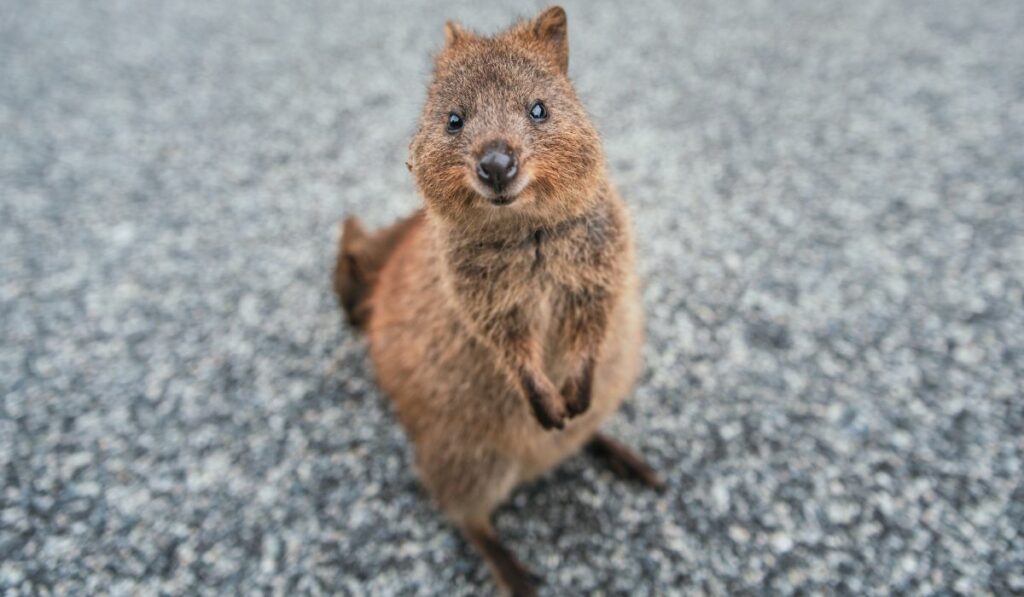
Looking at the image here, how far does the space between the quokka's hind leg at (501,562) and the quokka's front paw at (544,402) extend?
830 mm

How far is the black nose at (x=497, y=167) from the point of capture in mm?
2227

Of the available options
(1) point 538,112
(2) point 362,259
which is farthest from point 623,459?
(1) point 538,112

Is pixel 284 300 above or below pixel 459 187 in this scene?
below

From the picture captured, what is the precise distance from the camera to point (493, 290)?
9.12 feet

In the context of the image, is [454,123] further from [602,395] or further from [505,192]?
[602,395]

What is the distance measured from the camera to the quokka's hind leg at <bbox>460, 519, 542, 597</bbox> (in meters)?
3.23

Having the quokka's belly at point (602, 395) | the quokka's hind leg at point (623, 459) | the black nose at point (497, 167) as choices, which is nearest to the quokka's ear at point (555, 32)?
the black nose at point (497, 167)

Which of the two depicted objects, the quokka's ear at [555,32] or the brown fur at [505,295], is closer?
the brown fur at [505,295]

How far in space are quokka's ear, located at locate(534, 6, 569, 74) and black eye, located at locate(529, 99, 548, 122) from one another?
349 millimetres

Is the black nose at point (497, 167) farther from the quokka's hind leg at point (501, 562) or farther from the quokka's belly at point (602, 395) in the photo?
the quokka's hind leg at point (501, 562)

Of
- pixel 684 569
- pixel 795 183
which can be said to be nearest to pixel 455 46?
pixel 684 569

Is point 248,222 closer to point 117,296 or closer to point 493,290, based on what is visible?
point 117,296

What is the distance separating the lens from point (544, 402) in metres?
2.83

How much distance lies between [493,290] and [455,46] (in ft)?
3.51
